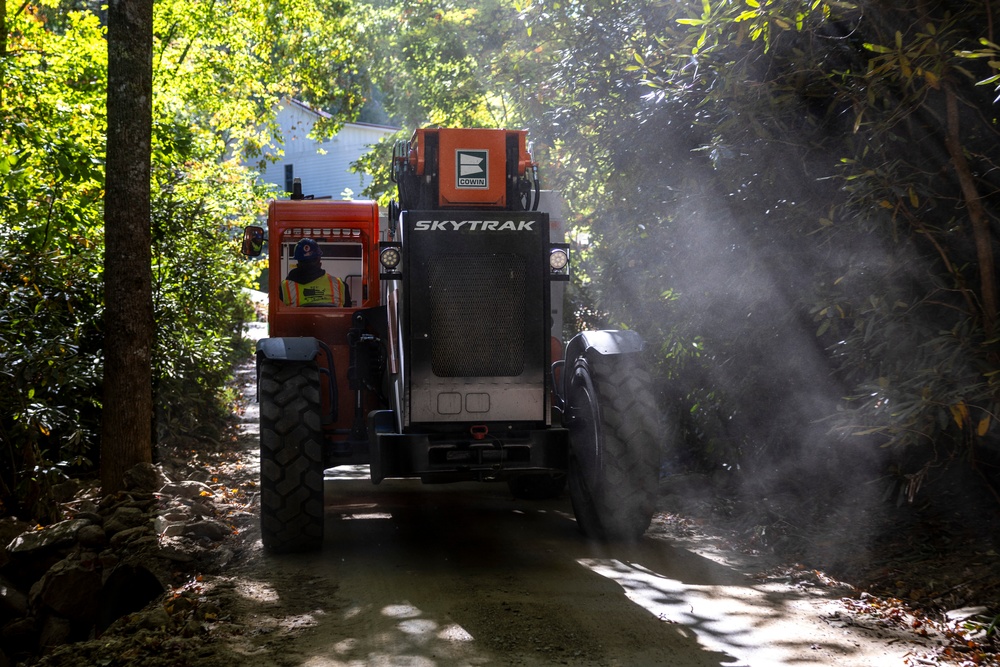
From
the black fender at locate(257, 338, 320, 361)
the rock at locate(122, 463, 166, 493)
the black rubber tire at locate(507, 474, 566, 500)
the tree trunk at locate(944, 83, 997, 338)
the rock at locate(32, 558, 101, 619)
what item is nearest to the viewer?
the tree trunk at locate(944, 83, 997, 338)

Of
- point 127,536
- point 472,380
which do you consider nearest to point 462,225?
point 472,380

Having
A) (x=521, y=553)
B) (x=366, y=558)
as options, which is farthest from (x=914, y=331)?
(x=366, y=558)

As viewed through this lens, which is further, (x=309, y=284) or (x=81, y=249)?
(x=81, y=249)

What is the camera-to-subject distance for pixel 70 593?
6.29 metres

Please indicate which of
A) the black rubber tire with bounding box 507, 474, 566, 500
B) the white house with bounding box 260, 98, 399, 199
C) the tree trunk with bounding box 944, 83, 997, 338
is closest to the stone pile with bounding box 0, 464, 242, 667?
the black rubber tire with bounding box 507, 474, 566, 500

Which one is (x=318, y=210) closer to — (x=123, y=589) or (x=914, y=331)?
(x=123, y=589)

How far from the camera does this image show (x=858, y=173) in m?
6.06

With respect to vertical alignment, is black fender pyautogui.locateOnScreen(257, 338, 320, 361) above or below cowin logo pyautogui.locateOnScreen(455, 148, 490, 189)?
below

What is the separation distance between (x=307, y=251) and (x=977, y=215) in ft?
16.7

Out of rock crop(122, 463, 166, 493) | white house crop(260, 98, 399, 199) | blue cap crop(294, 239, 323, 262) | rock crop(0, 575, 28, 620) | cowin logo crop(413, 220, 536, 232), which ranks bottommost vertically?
rock crop(0, 575, 28, 620)

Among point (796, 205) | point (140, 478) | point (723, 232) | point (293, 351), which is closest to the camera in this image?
point (293, 351)

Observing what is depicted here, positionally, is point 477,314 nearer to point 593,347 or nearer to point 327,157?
point 593,347

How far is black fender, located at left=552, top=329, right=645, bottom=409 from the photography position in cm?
692

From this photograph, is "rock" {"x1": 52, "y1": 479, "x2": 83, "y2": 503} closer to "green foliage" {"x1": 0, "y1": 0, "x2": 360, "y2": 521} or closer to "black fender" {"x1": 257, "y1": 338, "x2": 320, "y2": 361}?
"green foliage" {"x1": 0, "y1": 0, "x2": 360, "y2": 521}
